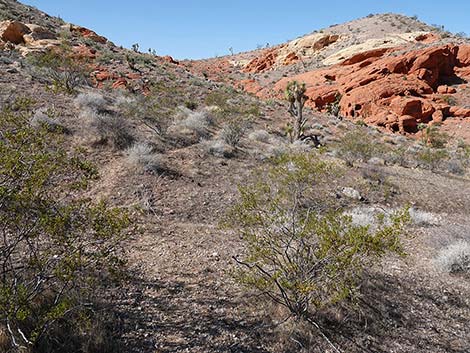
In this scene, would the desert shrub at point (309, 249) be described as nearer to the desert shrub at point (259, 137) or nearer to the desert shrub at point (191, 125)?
the desert shrub at point (191, 125)

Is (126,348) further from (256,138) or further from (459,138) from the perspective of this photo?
(459,138)

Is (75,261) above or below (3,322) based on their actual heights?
above

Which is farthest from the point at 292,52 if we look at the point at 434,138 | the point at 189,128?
the point at 189,128

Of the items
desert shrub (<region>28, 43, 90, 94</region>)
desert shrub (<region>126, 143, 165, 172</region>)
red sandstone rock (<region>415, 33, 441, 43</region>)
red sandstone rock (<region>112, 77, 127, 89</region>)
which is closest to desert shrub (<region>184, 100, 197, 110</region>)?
red sandstone rock (<region>112, 77, 127, 89</region>)

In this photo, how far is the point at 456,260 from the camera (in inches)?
274

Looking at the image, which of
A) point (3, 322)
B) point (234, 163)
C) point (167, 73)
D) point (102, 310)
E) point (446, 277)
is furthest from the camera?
point (167, 73)

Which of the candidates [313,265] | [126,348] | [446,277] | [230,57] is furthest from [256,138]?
[230,57]

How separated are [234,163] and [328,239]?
810cm

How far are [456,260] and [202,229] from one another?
540 centimetres

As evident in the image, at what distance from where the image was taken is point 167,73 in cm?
2752

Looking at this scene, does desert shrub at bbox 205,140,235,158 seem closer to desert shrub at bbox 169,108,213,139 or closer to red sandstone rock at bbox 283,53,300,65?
desert shrub at bbox 169,108,213,139

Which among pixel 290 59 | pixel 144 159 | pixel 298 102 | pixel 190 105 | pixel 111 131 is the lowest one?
pixel 144 159

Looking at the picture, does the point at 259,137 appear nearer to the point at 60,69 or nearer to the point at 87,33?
the point at 60,69

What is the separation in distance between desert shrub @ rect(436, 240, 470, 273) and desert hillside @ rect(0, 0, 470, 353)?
0.03 m
